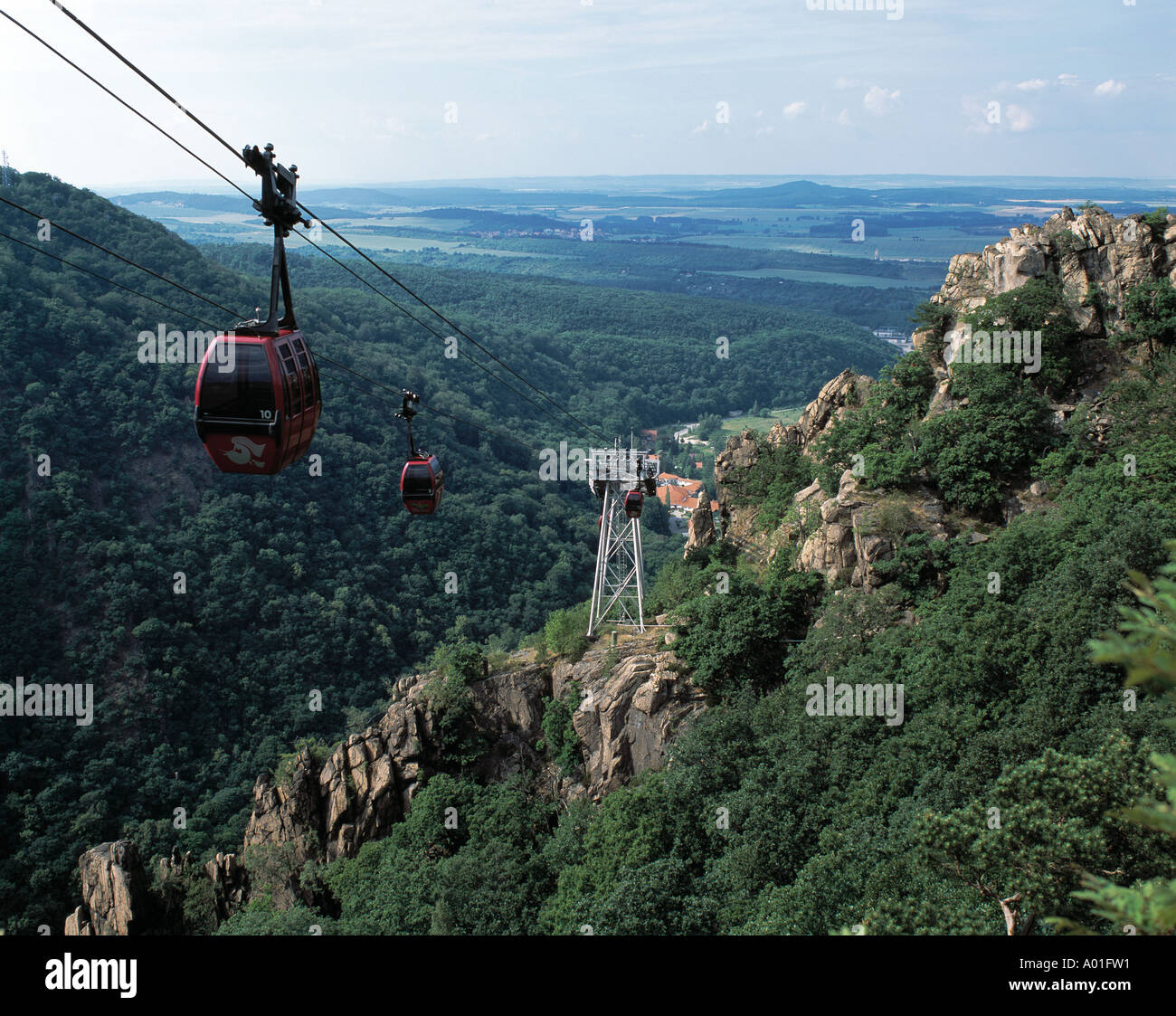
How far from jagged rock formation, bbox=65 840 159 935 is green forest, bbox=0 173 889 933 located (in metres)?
6.49

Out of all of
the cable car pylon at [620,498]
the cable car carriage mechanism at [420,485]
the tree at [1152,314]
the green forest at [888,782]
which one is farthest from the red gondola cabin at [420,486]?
the tree at [1152,314]

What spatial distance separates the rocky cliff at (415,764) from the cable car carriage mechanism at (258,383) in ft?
53.5

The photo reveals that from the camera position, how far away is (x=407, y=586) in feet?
206

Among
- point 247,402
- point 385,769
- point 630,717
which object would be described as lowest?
point 385,769

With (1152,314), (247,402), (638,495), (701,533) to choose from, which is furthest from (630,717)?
→ (1152,314)

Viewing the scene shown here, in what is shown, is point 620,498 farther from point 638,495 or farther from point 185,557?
Result: point 185,557

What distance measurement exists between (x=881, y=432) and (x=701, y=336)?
477ft

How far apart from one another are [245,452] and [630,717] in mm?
16634

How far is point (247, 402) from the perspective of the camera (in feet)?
40.8

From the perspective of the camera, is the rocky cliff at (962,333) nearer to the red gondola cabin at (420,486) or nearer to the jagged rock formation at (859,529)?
the jagged rock formation at (859,529)

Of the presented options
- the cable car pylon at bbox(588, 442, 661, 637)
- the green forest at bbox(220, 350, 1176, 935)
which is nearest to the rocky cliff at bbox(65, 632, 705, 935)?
the green forest at bbox(220, 350, 1176, 935)

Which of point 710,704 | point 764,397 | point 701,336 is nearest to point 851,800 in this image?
point 710,704

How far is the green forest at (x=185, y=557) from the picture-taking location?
1767 inches
